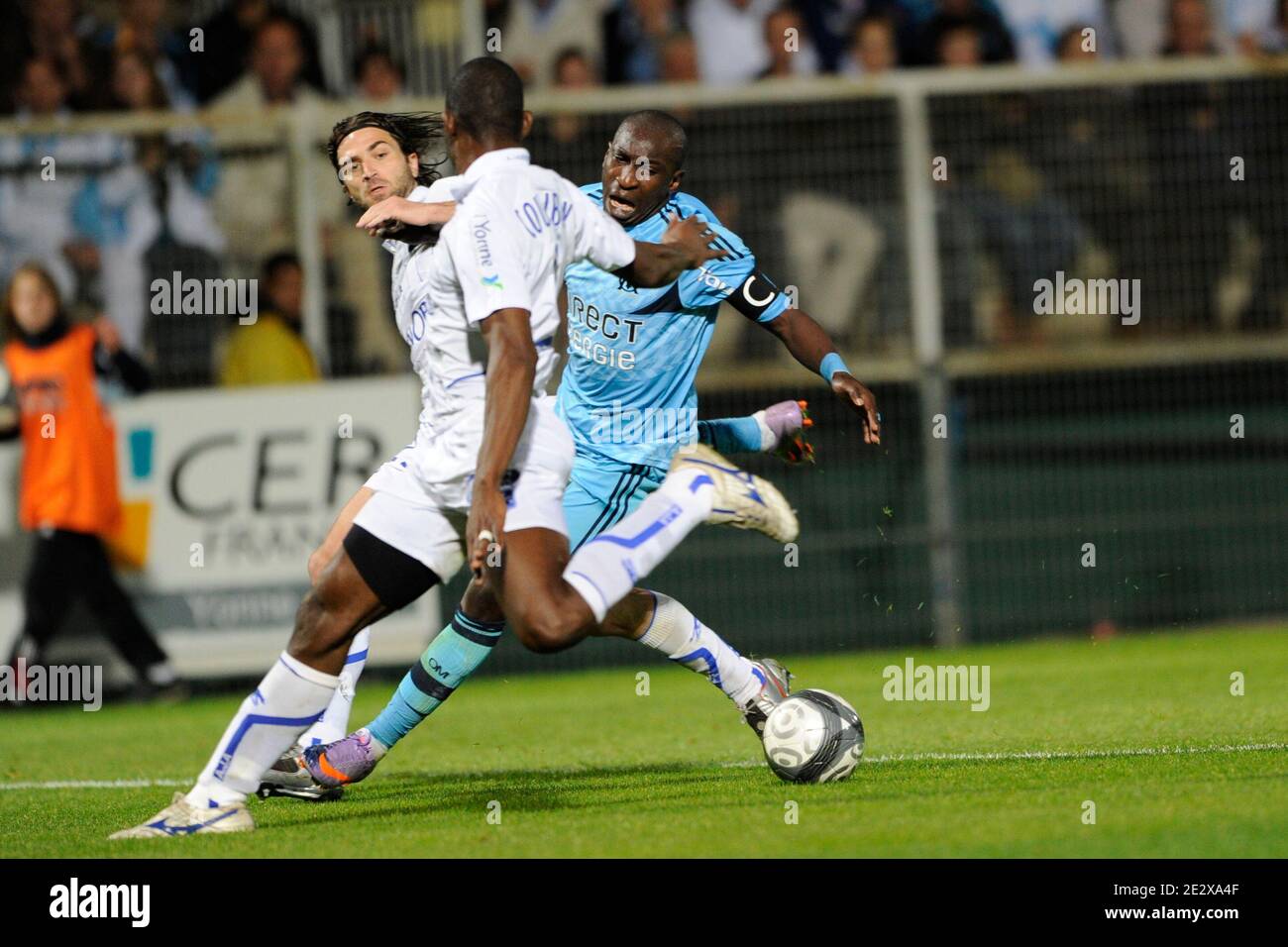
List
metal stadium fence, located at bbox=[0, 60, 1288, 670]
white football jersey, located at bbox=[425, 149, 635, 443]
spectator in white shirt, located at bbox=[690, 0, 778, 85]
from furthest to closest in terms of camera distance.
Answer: spectator in white shirt, located at bbox=[690, 0, 778, 85]
metal stadium fence, located at bbox=[0, 60, 1288, 670]
white football jersey, located at bbox=[425, 149, 635, 443]

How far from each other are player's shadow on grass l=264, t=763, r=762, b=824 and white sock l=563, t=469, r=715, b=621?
3.27ft

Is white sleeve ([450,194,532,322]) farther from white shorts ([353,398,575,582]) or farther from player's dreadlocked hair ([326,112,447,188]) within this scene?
player's dreadlocked hair ([326,112,447,188])

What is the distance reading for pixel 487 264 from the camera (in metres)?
5.62

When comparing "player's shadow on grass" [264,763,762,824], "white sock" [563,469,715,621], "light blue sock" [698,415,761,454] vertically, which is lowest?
"player's shadow on grass" [264,763,762,824]

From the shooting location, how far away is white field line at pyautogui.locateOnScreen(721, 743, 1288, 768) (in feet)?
23.4

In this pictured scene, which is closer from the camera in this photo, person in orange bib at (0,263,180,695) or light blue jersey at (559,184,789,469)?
light blue jersey at (559,184,789,469)

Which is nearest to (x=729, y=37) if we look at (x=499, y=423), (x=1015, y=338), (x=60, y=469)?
(x=1015, y=338)

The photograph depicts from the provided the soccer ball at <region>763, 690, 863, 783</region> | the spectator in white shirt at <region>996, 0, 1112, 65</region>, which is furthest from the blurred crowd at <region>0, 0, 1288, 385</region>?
the soccer ball at <region>763, 690, 863, 783</region>

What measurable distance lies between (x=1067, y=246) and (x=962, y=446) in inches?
61.3

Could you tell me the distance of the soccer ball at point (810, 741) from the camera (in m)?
6.79

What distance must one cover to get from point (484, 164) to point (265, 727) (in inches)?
71.8

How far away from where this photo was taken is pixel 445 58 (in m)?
13.0

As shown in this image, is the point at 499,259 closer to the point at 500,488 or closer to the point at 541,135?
the point at 500,488

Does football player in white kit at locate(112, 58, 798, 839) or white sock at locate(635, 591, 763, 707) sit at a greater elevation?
football player in white kit at locate(112, 58, 798, 839)
